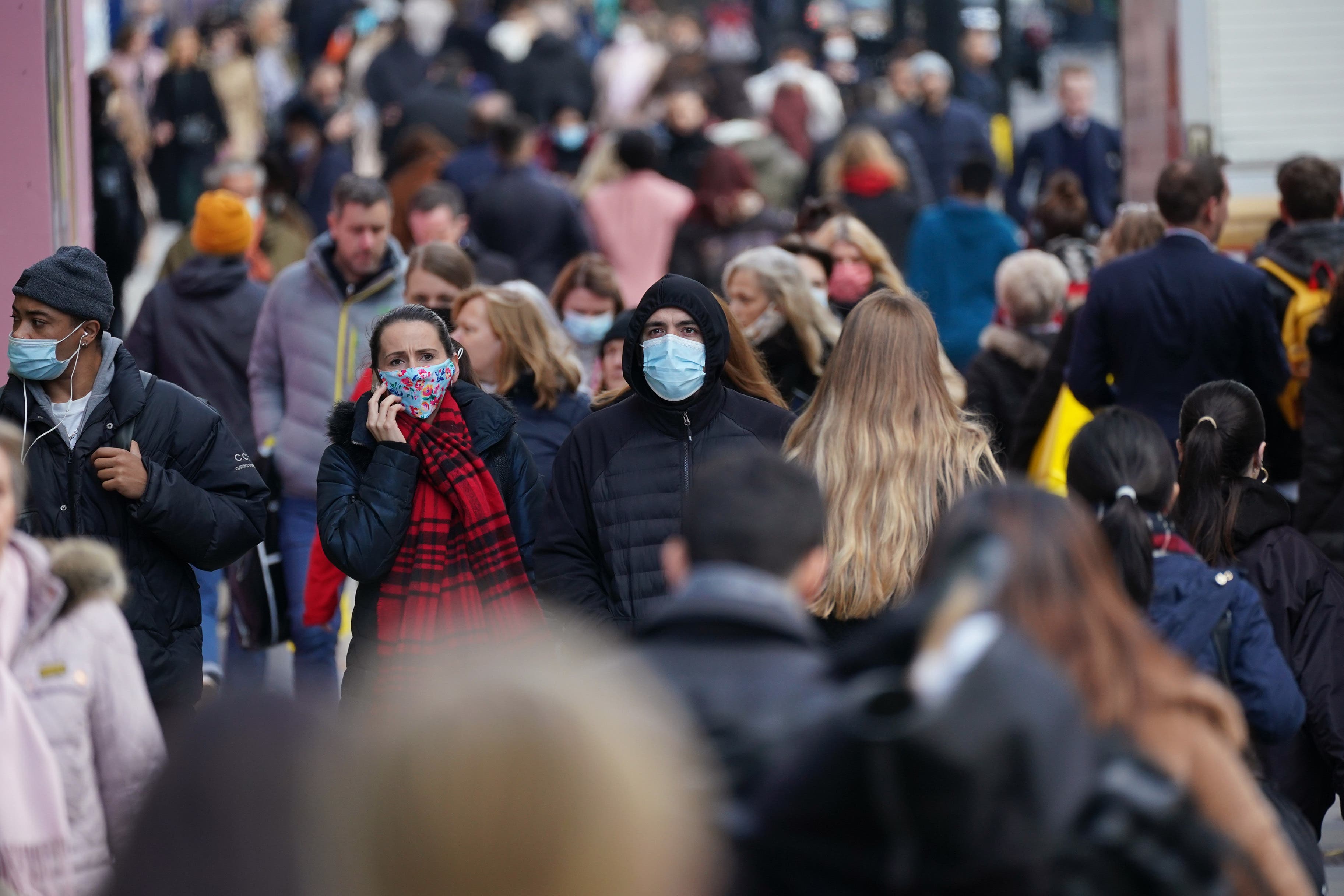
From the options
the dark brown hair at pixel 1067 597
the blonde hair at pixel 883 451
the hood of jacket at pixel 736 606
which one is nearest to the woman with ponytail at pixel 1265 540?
the blonde hair at pixel 883 451

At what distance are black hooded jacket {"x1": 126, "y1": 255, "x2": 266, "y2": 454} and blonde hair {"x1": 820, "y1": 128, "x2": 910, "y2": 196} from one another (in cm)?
423

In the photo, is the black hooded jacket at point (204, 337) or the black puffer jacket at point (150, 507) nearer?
the black puffer jacket at point (150, 507)

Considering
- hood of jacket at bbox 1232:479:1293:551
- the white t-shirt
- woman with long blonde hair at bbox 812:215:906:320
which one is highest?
the white t-shirt

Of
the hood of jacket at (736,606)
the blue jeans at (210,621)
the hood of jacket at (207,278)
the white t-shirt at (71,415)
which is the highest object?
the hood of jacket at (736,606)

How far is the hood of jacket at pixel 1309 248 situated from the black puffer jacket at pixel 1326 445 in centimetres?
70

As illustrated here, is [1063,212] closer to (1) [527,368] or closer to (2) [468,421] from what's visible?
(1) [527,368]

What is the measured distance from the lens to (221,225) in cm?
824

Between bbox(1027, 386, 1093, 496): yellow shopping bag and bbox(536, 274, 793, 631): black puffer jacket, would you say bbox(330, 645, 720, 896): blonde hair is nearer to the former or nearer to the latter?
bbox(536, 274, 793, 631): black puffer jacket

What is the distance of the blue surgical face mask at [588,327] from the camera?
8242mm

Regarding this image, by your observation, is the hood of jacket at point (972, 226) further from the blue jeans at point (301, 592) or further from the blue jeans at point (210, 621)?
the blue jeans at point (210, 621)

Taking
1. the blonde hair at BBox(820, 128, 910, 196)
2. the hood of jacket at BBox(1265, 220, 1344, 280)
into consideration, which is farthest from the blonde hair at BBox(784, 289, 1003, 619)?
the blonde hair at BBox(820, 128, 910, 196)

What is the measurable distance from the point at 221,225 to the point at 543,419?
209 cm

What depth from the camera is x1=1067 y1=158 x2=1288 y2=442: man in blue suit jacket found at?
24.4 ft

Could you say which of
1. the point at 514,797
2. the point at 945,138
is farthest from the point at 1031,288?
the point at 514,797
